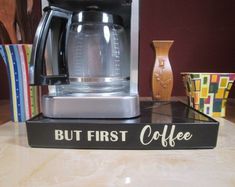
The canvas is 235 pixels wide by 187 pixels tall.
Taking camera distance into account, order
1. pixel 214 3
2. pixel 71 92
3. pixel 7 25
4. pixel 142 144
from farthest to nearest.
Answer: pixel 214 3 → pixel 7 25 → pixel 71 92 → pixel 142 144

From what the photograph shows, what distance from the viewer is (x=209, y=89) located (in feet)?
2.31

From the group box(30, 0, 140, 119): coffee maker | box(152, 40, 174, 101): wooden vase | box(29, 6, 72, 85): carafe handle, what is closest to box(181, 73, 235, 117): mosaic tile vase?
box(152, 40, 174, 101): wooden vase

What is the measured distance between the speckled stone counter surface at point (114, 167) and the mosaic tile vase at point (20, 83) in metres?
0.19

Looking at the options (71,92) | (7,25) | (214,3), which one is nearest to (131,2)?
(71,92)

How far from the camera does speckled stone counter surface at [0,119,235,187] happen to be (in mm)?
325

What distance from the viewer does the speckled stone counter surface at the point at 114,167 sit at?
325 mm

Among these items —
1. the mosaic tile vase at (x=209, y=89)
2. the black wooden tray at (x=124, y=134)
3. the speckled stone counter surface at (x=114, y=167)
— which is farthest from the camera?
the mosaic tile vase at (x=209, y=89)

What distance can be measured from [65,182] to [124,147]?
15cm

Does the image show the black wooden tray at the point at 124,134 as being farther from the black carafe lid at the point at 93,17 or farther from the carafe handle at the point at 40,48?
the black carafe lid at the point at 93,17

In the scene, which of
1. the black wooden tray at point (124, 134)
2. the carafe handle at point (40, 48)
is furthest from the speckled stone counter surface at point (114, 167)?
the carafe handle at point (40, 48)

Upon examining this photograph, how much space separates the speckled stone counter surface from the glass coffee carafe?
169 mm

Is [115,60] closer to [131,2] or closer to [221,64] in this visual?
[131,2]

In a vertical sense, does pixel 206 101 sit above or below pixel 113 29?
below

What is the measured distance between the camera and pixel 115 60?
1.99 feet
